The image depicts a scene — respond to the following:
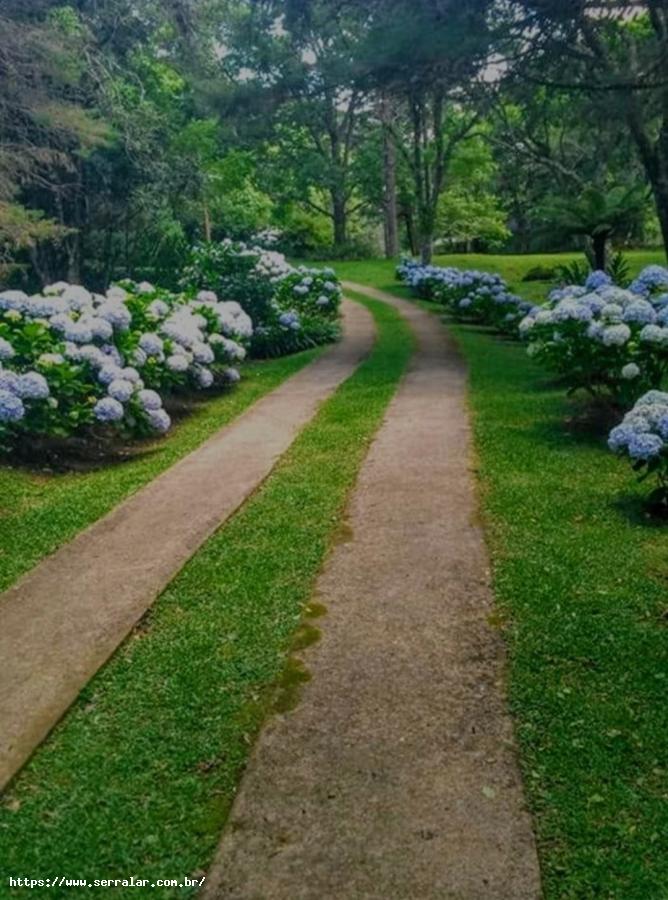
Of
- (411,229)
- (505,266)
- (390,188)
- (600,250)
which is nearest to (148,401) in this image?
(600,250)

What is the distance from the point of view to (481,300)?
51.3 feet

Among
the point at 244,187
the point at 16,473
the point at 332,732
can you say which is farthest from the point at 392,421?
the point at 244,187

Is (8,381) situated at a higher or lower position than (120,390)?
higher

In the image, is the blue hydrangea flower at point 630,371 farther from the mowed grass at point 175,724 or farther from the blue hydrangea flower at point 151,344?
the blue hydrangea flower at point 151,344

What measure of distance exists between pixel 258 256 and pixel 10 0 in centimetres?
577

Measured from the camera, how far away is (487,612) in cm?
350

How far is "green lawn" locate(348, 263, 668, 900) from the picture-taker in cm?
214

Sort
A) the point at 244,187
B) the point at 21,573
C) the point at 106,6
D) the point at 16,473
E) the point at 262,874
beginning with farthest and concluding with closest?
the point at 244,187 < the point at 106,6 < the point at 16,473 < the point at 21,573 < the point at 262,874

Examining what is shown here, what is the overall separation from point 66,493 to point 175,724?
3.20 meters

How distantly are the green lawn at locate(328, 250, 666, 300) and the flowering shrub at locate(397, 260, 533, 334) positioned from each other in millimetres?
2494

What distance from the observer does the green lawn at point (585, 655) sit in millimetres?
2143

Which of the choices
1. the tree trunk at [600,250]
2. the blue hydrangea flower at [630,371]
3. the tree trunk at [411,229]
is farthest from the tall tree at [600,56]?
the tree trunk at [411,229]

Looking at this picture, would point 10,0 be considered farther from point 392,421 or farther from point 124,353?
point 392,421

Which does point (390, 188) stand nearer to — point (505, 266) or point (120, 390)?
point (505, 266)
